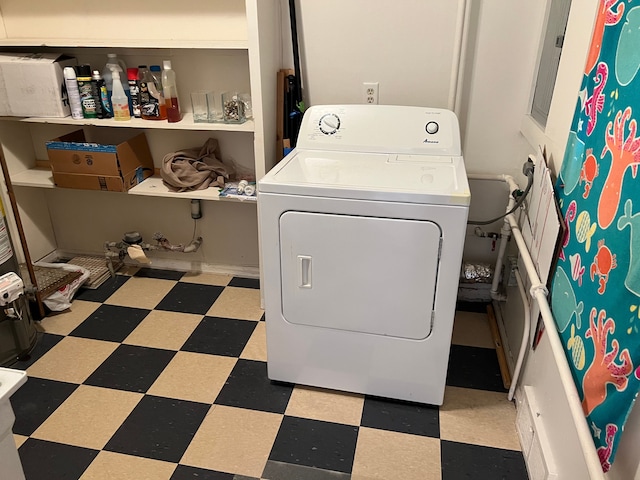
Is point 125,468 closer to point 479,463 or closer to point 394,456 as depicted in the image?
point 394,456

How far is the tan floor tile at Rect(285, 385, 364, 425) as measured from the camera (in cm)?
189

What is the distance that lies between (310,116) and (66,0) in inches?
53.3

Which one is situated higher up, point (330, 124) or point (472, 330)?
point (330, 124)

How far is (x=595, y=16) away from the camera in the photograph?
55.8 inches

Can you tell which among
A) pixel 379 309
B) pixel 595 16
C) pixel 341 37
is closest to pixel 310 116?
pixel 341 37

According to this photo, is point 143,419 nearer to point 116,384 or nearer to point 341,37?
point 116,384

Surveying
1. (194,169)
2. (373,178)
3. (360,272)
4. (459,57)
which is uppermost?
(459,57)

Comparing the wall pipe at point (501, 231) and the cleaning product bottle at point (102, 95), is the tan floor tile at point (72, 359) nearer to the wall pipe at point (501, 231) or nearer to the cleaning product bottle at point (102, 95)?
the cleaning product bottle at point (102, 95)

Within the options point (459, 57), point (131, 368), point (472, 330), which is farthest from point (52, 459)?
point (459, 57)

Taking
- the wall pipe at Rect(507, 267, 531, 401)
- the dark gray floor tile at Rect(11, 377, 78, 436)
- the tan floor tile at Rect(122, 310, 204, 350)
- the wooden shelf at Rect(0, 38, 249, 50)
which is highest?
the wooden shelf at Rect(0, 38, 249, 50)

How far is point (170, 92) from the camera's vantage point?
2344 mm

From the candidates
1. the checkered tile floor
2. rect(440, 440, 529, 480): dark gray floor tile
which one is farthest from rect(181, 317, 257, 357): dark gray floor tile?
rect(440, 440, 529, 480): dark gray floor tile

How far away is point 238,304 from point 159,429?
849 mm

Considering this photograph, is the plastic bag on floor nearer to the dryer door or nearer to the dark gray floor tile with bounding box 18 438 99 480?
the dark gray floor tile with bounding box 18 438 99 480
